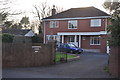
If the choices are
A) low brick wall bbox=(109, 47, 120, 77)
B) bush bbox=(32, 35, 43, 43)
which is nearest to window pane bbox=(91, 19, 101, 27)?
bush bbox=(32, 35, 43, 43)

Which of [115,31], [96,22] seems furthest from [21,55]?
[96,22]

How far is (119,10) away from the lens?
41.6 feet

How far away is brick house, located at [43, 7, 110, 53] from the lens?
3706 centimetres

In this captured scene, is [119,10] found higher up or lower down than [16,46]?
higher up

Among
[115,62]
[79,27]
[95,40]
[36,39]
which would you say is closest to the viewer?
[115,62]

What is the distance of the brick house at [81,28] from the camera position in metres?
37.1

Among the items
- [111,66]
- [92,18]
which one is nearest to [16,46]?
[111,66]

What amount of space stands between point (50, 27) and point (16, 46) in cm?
2575

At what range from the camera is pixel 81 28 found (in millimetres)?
39188

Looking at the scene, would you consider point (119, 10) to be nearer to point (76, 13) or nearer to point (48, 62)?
point (48, 62)

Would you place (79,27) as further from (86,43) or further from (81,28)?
(86,43)

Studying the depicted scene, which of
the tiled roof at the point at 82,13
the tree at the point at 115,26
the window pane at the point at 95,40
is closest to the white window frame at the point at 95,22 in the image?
the tiled roof at the point at 82,13

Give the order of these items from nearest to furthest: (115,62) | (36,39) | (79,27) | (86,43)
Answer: (115,62)
(86,43)
(79,27)
(36,39)

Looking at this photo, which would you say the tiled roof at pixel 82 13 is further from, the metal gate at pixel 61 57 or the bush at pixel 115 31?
the bush at pixel 115 31
